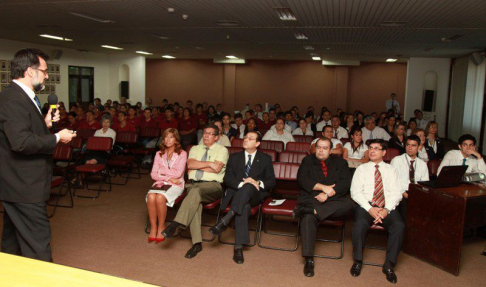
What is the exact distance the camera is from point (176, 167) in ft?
17.7

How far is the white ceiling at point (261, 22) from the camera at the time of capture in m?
6.81

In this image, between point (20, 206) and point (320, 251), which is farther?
point (320, 251)

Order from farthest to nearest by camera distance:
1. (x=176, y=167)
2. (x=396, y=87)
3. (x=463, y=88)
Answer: (x=396, y=87) < (x=463, y=88) < (x=176, y=167)

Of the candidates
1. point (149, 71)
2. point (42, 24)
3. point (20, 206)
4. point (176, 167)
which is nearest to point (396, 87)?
point (149, 71)

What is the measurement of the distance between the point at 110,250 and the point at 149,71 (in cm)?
1881

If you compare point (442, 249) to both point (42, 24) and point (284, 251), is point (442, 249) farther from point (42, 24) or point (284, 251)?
point (42, 24)

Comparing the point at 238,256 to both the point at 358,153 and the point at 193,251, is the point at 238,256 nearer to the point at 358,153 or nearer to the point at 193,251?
the point at 193,251

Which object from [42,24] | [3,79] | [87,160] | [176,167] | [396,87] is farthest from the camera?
[396,87]

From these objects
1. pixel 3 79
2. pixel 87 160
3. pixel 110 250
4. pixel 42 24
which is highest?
pixel 42 24

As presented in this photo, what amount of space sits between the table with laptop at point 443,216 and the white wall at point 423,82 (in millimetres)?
12344

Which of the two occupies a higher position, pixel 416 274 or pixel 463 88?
pixel 463 88

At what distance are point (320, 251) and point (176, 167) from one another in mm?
2086

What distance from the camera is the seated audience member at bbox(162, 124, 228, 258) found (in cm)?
478

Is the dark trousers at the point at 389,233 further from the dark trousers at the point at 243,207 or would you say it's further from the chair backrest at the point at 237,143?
the chair backrest at the point at 237,143
